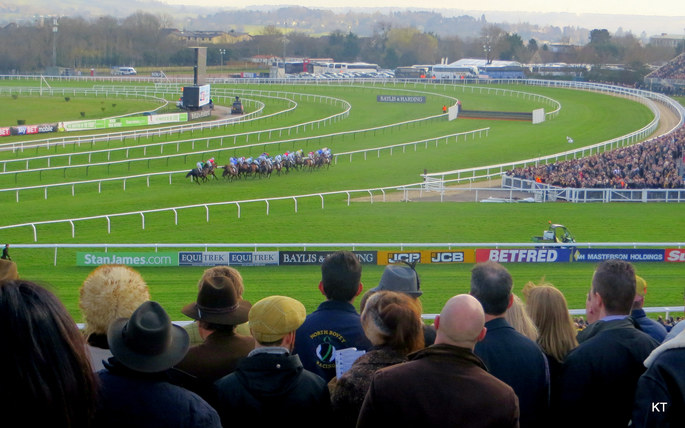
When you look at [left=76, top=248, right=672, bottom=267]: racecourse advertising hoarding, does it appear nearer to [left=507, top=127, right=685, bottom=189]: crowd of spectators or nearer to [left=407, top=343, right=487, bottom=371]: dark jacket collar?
[left=507, top=127, right=685, bottom=189]: crowd of spectators

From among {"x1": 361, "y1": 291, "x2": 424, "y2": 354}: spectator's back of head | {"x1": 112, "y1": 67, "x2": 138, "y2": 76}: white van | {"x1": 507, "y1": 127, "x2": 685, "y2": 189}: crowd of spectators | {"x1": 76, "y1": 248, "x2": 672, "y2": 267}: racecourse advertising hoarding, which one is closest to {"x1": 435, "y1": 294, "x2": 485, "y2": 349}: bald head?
{"x1": 361, "y1": 291, "x2": 424, "y2": 354}: spectator's back of head

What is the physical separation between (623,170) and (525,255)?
12574mm

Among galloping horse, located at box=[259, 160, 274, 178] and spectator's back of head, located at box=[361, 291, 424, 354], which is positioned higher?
spectator's back of head, located at box=[361, 291, 424, 354]

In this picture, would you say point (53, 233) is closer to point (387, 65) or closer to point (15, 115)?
point (15, 115)

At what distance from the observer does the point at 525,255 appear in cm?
1652

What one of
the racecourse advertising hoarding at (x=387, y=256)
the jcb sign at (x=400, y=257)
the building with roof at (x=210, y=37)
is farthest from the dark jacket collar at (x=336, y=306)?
the building with roof at (x=210, y=37)

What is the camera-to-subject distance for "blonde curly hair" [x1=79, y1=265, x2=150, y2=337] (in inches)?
141

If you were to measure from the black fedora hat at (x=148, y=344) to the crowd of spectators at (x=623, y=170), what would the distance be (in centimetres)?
2352

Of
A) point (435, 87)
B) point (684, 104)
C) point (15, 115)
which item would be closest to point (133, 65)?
point (435, 87)

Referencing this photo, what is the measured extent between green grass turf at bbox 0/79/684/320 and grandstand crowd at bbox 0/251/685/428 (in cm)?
919

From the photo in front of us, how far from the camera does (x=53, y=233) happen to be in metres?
18.8

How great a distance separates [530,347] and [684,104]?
51207 millimetres

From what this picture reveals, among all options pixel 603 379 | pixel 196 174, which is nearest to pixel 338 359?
pixel 603 379

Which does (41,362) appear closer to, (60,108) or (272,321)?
(272,321)
